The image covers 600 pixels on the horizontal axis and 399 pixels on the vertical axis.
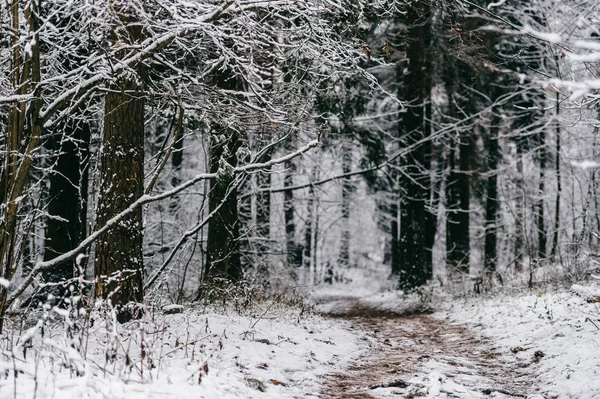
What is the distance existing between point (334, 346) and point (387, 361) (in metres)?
1.00

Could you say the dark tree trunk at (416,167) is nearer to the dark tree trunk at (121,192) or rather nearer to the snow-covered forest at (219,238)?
the snow-covered forest at (219,238)

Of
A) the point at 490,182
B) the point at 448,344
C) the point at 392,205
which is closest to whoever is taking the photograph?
the point at 448,344

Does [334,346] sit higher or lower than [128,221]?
lower

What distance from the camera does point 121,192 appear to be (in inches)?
264

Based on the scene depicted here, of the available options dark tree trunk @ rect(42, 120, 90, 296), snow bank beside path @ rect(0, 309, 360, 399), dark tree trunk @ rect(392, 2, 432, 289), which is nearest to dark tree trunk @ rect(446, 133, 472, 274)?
dark tree trunk @ rect(392, 2, 432, 289)

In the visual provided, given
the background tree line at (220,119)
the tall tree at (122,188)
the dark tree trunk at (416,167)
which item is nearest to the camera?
the background tree line at (220,119)

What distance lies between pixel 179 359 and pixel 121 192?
2514 mm

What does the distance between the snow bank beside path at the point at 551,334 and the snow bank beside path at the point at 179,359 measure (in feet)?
8.16

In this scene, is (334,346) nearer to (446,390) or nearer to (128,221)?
(446,390)

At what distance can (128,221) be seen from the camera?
672 cm

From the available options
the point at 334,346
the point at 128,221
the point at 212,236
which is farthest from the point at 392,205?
the point at 128,221

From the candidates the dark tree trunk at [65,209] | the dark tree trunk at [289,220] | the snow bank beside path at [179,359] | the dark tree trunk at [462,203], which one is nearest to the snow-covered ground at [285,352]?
the snow bank beside path at [179,359]

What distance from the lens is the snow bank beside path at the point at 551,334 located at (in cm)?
558

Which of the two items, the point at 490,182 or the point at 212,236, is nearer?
the point at 212,236
